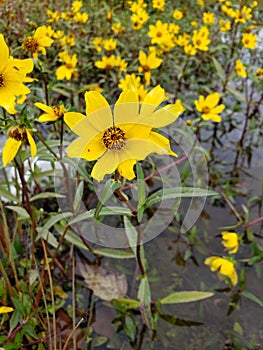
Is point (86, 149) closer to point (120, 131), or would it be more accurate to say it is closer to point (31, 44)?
point (120, 131)

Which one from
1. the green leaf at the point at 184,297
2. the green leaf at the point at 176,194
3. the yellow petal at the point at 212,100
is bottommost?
the green leaf at the point at 184,297

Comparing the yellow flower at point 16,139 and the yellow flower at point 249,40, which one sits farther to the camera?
the yellow flower at point 249,40

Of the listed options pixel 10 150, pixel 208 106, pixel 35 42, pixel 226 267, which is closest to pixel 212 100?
pixel 208 106

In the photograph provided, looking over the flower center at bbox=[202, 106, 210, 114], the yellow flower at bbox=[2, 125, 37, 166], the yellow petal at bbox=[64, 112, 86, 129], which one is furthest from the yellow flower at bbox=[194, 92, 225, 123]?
the yellow petal at bbox=[64, 112, 86, 129]

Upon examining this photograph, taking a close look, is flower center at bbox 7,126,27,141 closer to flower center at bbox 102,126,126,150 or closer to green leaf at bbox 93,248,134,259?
flower center at bbox 102,126,126,150

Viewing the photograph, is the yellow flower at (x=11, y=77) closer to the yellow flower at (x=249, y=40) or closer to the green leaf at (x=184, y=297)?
the green leaf at (x=184, y=297)

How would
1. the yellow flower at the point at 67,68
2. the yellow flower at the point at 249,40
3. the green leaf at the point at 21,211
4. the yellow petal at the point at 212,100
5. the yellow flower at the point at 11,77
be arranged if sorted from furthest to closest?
1. the yellow flower at the point at 249,40
2. the yellow flower at the point at 67,68
3. the yellow petal at the point at 212,100
4. the green leaf at the point at 21,211
5. the yellow flower at the point at 11,77

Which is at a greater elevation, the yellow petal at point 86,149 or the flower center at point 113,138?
the flower center at point 113,138

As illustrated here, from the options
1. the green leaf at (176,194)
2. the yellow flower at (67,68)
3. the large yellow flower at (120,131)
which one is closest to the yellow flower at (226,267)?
the green leaf at (176,194)
